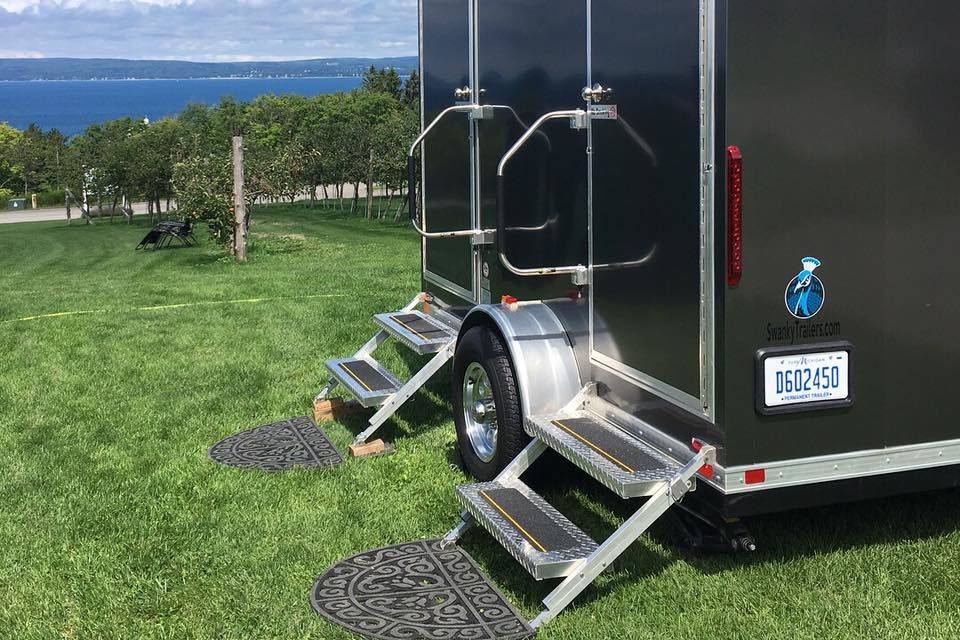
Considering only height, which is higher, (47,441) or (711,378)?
(711,378)

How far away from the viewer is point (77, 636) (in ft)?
12.7

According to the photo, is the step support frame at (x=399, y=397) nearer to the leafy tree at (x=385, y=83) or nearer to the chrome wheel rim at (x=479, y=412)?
the chrome wheel rim at (x=479, y=412)

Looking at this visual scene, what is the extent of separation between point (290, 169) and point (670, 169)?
67.7 feet

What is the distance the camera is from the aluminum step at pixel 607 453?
3828mm

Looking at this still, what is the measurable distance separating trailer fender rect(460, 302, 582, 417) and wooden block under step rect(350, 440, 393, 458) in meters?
1.30

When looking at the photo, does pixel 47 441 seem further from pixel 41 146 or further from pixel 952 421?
pixel 41 146

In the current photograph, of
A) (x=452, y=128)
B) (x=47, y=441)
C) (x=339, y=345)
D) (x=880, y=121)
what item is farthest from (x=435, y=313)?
(x=880, y=121)

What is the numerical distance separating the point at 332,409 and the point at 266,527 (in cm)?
196

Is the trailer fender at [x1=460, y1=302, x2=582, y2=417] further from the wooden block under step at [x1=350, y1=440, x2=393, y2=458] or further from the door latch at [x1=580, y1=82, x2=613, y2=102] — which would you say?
the wooden block under step at [x1=350, y1=440, x2=393, y2=458]

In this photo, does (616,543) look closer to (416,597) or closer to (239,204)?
(416,597)

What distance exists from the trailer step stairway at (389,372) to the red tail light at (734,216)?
8.29 feet

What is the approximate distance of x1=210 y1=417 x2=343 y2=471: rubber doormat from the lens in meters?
5.79

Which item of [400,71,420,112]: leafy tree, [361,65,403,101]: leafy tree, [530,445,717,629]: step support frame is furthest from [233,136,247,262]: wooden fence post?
Result: [361,65,403,101]: leafy tree

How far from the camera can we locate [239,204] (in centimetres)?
1833
